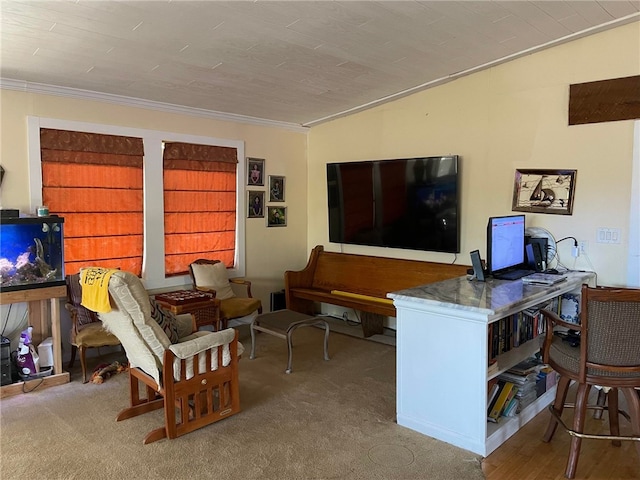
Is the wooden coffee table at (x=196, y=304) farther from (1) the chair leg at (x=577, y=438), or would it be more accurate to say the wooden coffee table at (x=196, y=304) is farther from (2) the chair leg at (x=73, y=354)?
(1) the chair leg at (x=577, y=438)

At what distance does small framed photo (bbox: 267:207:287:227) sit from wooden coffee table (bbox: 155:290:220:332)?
1.47 meters

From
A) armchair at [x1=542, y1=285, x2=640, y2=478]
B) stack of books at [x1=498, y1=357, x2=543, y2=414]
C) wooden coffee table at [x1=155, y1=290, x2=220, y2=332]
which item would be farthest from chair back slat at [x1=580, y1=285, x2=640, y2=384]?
wooden coffee table at [x1=155, y1=290, x2=220, y2=332]

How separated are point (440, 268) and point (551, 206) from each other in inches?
46.6

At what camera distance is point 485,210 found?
454cm

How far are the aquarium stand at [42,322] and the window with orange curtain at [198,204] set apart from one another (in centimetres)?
123

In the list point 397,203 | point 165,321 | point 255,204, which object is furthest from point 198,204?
point 165,321

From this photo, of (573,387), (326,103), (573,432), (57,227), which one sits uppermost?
(326,103)

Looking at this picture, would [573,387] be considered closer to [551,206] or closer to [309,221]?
[551,206]

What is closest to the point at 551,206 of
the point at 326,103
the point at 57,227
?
the point at 326,103

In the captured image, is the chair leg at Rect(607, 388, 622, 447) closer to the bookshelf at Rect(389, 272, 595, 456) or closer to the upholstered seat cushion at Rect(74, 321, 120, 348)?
the bookshelf at Rect(389, 272, 595, 456)

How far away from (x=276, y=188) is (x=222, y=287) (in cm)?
150

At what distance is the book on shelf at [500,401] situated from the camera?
9.53 feet

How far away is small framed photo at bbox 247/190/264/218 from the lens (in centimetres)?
562

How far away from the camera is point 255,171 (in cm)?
566
